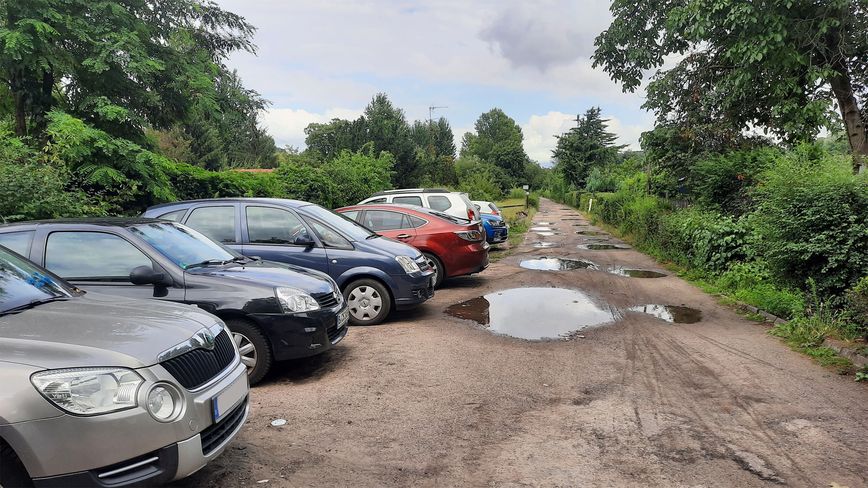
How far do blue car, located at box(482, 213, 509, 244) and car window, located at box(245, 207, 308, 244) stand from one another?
993 cm

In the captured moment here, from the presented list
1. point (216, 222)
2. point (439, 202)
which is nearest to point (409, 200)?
point (439, 202)

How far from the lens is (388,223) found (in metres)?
10.2

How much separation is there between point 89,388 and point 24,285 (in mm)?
1444

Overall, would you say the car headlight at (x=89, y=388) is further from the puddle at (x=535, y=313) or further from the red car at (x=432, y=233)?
the red car at (x=432, y=233)

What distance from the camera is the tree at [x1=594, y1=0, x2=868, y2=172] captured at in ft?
34.5

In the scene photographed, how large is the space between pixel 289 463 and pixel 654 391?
351cm

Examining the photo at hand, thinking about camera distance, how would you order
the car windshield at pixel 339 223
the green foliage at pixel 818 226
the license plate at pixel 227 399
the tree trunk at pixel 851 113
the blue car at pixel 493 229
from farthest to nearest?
the blue car at pixel 493 229 < the tree trunk at pixel 851 113 < the car windshield at pixel 339 223 < the green foliage at pixel 818 226 < the license plate at pixel 227 399

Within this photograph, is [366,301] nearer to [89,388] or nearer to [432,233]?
[432,233]

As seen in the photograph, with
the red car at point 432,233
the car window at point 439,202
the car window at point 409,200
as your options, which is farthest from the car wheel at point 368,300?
the car window at point 409,200

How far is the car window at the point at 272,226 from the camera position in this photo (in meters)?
7.63

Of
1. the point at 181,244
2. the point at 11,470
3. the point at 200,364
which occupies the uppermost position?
the point at 181,244

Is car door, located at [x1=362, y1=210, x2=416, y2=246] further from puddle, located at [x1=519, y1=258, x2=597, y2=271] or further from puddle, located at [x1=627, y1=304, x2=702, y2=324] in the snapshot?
puddle, located at [x1=519, y1=258, x2=597, y2=271]

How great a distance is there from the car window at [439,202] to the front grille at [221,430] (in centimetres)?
1036

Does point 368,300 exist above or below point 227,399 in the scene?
below
